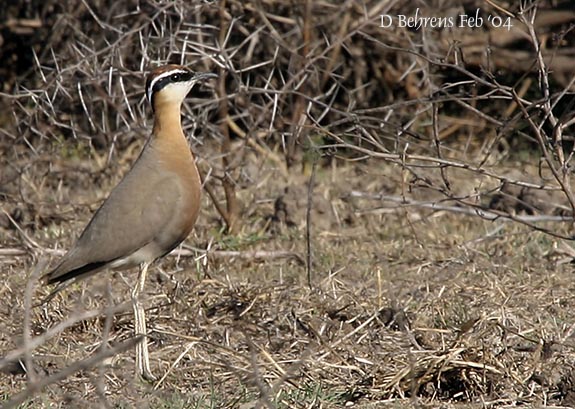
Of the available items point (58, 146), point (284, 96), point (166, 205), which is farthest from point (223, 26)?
point (166, 205)

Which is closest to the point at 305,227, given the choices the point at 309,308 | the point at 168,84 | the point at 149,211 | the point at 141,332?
the point at 309,308

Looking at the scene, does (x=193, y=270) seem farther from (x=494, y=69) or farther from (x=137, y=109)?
(x=494, y=69)

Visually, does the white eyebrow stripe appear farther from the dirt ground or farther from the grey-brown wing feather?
the dirt ground

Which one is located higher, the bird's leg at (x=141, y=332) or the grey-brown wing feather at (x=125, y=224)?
the grey-brown wing feather at (x=125, y=224)

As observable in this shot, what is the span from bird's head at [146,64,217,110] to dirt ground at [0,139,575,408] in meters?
0.94

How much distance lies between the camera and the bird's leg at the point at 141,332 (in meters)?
4.96

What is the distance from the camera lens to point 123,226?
5594 mm

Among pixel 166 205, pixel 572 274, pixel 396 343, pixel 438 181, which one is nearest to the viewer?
pixel 396 343

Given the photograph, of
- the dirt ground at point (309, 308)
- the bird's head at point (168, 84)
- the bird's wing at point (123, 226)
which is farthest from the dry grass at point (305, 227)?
the bird's head at point (168, 84)

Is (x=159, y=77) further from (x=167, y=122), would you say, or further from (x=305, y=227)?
(x=305, y=227)

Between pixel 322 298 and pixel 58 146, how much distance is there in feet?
9.81

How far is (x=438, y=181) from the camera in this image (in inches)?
301

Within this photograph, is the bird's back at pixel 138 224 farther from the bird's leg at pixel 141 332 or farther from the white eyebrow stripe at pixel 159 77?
the white eyebrow stripe at pixel 159 77

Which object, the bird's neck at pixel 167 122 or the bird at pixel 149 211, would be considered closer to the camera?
the bird at pixel 149 211
